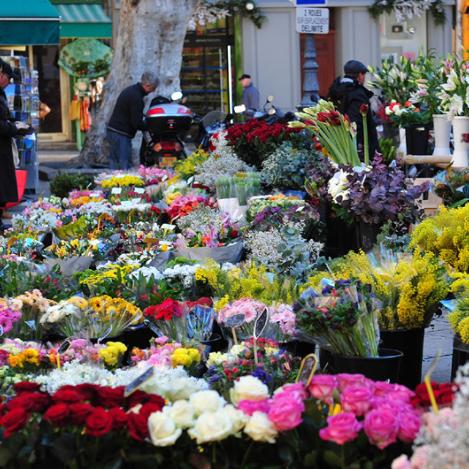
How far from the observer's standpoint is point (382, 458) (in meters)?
3.50

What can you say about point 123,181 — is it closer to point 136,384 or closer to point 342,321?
point 342,321

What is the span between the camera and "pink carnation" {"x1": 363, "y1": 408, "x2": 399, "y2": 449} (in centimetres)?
344

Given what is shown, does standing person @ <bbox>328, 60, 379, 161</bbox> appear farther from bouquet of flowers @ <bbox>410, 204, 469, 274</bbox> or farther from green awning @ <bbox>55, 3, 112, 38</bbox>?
green awning @ <bbox>55, 3, 112, 38</bbox>

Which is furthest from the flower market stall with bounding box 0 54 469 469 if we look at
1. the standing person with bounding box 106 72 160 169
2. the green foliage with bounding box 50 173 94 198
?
the standing person with bounding box 106 72 160 169

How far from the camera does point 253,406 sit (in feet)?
11.9

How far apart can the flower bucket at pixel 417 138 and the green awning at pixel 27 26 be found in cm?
720

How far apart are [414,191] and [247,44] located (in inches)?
778

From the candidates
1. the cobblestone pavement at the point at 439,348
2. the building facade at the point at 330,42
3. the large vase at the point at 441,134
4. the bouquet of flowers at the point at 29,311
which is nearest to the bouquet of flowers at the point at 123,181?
the large vase at the point at 441,134

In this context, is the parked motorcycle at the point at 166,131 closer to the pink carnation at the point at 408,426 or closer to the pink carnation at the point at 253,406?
the pink carnation at the point at 253,406

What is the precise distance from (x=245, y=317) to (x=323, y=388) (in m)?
1.58

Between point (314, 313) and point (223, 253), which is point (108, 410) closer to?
point (314, 313)

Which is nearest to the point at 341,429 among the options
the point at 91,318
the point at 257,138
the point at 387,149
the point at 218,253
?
the point at 91,318

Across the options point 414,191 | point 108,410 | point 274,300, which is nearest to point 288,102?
point 414,191

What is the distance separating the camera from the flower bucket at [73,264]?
23.9 ft
